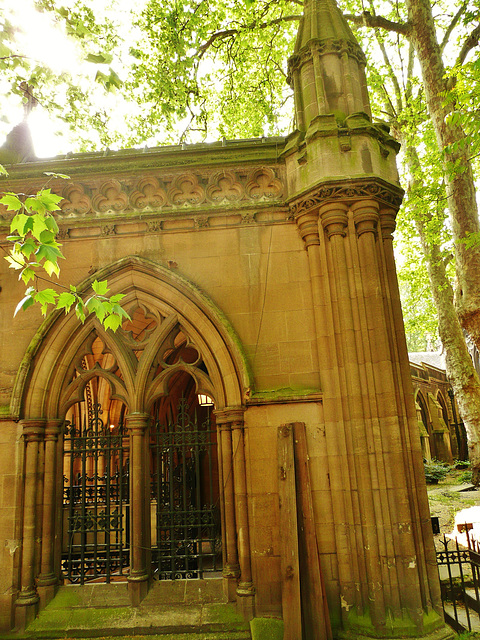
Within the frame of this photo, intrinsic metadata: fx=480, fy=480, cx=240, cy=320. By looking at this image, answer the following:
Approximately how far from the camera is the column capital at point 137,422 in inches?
221

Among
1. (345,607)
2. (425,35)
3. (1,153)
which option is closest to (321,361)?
(345,607)

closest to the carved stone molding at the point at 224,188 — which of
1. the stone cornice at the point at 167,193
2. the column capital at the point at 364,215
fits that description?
the stone cornice at the point at 167,193

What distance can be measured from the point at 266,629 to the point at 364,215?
4405mm

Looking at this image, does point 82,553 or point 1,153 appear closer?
point 82,553

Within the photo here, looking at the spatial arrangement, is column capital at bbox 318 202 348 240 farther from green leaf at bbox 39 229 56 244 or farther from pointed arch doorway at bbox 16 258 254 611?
green leaf at bbox 39 229 56 244

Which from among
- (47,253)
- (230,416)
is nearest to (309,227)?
(230,416)

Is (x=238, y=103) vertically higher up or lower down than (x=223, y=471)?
higher up

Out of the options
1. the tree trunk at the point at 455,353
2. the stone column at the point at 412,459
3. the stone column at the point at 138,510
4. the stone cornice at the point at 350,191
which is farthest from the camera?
the tree trunk at the point at 455,353

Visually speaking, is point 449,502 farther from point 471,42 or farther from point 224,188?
point 471,42

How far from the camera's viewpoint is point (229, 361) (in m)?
5.46

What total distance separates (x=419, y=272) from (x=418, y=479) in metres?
14.1

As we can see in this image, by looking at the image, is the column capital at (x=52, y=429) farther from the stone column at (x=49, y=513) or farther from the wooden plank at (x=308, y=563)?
the wooden plank at (x=308, y=563)

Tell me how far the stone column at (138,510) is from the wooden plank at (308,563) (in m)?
1.82

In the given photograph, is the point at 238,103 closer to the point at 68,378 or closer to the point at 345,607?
the point at 68,378
